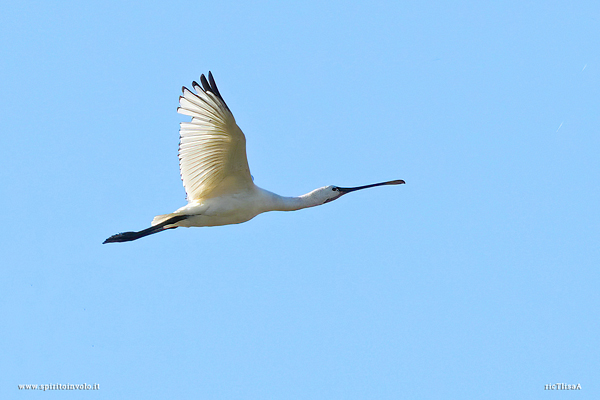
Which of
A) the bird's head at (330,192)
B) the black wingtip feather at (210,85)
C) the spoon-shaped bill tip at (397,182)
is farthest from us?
the spoon-shaped bill tip at (397,182)

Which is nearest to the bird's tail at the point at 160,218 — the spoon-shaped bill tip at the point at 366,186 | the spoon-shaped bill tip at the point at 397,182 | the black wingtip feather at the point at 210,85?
the black wingtip feather at the point at 210,85

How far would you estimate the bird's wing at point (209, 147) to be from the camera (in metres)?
10.8

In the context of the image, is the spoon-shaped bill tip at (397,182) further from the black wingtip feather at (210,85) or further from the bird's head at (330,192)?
the black wingtip feather at (210,85)

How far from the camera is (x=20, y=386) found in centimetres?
1175

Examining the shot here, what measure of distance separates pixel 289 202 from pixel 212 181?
3.81 ft

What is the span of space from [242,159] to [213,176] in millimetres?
586

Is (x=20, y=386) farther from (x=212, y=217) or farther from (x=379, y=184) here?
(x=379, y=184)

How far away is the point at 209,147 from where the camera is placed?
11328 millimetres

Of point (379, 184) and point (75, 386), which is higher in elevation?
point (379, 184)

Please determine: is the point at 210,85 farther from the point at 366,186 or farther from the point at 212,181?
the point at 366,186

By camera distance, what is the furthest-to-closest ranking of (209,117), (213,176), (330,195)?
1. (330,195)
2. (213,176)
3. (209,117)

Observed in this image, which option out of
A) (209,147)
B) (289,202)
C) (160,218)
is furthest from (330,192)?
(160,218)

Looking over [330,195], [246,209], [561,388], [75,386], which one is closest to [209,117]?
[246,209]

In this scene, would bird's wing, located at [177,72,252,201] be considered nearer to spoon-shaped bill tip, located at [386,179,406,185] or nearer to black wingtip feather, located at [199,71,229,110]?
black wingtip feather, located at [199,71,229,110]
